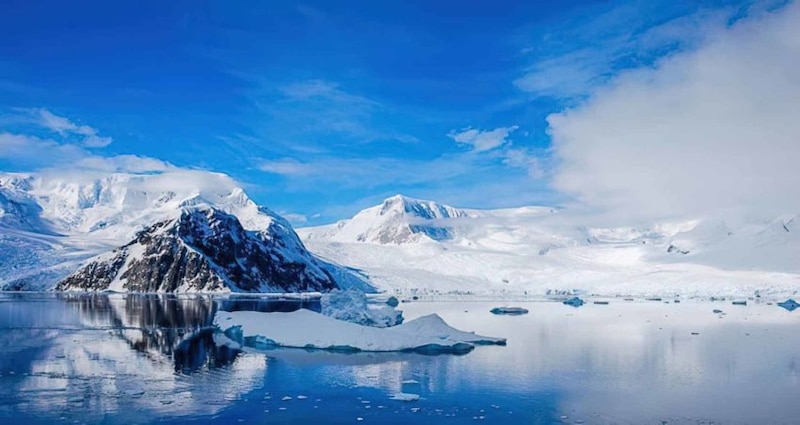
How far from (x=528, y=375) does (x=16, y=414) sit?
19.4m

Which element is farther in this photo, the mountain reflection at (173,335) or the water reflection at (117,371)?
the mountain reflection at (173,335)

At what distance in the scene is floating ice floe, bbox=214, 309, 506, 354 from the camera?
3631 centimetres

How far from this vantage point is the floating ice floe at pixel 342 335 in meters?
36.3

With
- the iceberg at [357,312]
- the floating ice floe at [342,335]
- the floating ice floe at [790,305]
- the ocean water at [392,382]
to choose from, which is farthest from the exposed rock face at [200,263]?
the floating ice floe at [790,305]

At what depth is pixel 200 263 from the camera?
138m

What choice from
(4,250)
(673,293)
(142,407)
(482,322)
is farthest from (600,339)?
(4,250)

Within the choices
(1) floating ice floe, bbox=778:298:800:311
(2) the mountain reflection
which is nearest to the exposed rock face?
(2) the mountain reflection

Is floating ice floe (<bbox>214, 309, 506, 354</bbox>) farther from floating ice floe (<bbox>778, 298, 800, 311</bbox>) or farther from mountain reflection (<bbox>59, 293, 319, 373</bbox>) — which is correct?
floating ice floe (<bbox>778, 298, 800, 311</bbox>)

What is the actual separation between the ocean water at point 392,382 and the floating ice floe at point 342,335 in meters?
1.14

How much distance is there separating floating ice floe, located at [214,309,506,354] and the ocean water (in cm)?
114

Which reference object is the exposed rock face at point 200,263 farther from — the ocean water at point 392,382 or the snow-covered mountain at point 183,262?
the ocean water at point 392,382

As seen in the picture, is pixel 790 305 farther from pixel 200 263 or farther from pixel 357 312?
pixel 200 263

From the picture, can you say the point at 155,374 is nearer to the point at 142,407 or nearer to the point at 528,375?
the point at 142,407

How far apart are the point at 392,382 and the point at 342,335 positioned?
1089 cm
